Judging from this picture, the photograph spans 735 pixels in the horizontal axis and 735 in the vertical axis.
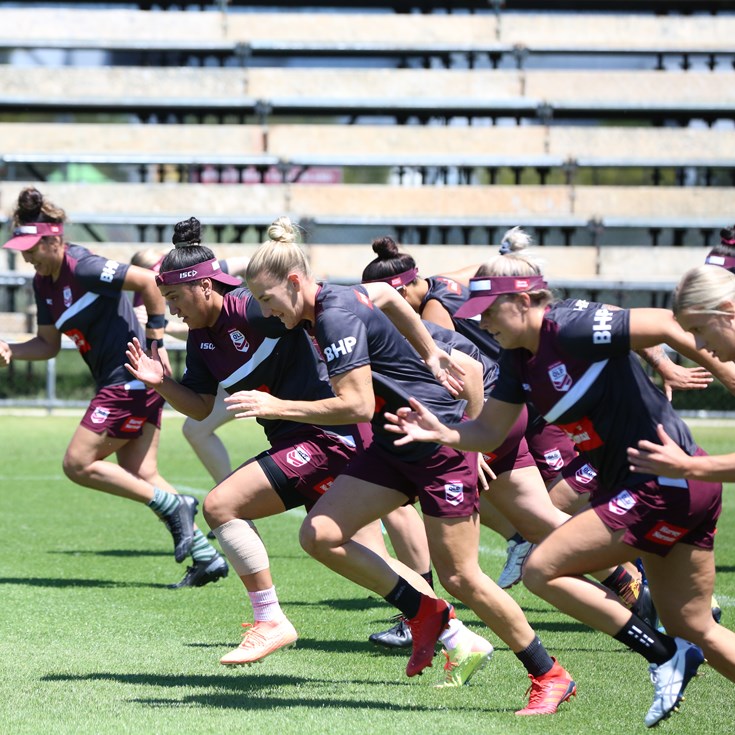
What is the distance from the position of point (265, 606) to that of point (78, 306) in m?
3.58

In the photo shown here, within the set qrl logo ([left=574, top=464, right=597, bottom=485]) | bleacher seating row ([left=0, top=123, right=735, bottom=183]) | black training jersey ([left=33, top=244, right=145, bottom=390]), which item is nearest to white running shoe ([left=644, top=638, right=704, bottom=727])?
qrl logo ([left=574, top=464, right=597, bottom=485])

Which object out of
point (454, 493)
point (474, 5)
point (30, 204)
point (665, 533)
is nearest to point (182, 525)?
point (30, 204)

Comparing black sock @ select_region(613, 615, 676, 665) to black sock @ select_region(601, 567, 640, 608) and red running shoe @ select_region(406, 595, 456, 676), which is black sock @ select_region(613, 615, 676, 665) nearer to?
red running shoe @ select_region(406, 595, 456, 676)

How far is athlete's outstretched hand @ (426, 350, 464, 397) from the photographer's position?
568 centimetres

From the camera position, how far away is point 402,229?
1458 inches

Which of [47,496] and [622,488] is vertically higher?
[622,488]

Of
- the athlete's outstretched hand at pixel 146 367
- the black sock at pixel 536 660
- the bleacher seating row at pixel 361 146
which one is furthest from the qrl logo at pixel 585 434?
the bleacher seating row at pixel 361 146

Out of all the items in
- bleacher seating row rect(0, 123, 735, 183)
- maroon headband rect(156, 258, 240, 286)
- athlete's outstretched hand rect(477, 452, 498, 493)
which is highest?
bleacher seating row rect(0, 123, 735, 183)

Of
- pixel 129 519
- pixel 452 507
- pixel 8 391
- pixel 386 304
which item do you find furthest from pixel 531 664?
pixel 8 391

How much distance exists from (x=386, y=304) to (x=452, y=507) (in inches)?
40.2

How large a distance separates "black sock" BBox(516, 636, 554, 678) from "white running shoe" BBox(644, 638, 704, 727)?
0.60 metres

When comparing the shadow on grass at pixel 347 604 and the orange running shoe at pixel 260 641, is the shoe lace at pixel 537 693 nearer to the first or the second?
the orange running shoe at pixel 260 641

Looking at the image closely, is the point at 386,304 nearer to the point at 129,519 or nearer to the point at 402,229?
the point at 129,519

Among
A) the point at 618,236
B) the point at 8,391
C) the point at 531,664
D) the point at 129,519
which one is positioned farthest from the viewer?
the point at 618,236
